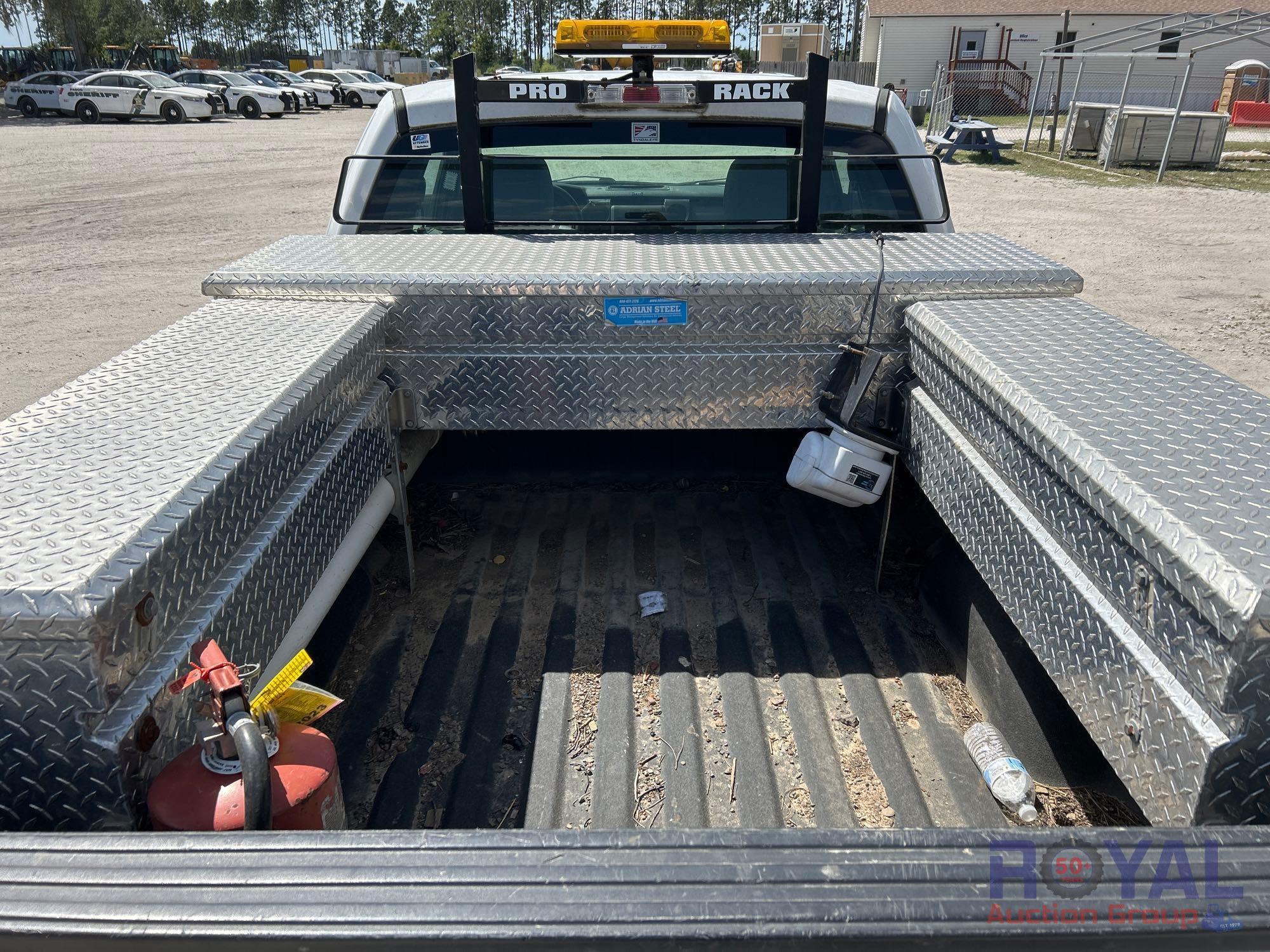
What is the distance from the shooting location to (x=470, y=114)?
3598mm

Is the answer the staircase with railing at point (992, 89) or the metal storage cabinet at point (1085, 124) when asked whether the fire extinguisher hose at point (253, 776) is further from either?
the staircase with railing at point (992, 89)

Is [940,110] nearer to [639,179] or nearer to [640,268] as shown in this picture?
[639,179]

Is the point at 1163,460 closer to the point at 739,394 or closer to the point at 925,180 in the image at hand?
the point at 739,394

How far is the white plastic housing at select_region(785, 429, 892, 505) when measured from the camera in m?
2.98

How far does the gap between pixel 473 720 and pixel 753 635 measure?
3.01 feet

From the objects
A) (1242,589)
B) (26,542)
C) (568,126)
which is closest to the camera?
(1242,589)

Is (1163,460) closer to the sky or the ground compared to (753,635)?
closer to the sky

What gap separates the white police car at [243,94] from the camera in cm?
3641

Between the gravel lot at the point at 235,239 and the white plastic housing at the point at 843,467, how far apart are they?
561 centimetres

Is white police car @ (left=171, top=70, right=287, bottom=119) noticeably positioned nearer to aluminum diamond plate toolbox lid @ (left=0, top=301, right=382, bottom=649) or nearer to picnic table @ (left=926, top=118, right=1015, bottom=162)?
picnic table @ (left=926, top=118, right=1015, bottom=162)

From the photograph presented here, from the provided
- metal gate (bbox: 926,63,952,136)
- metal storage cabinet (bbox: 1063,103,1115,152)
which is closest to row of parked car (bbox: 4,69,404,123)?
metal gate (bbox: 926,63,952,136)

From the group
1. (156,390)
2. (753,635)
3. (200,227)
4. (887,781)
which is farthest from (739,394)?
(200,227)

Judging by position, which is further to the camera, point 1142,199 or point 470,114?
point 1142,199

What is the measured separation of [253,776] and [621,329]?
71.7 inches
